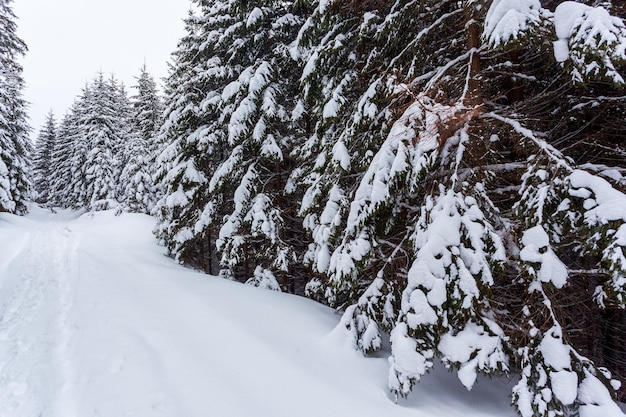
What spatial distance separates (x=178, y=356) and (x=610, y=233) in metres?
4.71

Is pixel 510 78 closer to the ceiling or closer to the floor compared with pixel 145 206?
closer to the ceiling

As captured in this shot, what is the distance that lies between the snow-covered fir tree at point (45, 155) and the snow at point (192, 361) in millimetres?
48656

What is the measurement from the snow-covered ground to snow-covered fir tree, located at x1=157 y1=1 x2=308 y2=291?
2.25 metres

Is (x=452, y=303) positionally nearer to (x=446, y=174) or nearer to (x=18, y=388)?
(x=446, y=174)

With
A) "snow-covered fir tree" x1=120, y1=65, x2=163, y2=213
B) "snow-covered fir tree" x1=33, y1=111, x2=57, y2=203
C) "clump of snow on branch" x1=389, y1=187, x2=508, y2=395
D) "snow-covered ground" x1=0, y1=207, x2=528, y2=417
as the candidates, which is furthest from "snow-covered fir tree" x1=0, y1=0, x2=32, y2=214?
"snow-covered fir tree" x1=33, y1=111, x2=57, y2=203

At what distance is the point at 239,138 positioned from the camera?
29.7 feet

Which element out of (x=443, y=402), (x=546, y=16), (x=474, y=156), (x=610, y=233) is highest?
(x=546, y=16)

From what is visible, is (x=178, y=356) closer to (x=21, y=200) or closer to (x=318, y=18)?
(x=318, y=18)

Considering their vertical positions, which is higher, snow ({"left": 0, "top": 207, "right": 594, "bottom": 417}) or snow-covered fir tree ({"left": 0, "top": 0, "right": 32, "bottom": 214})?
snow-covered fir tree ({"left": 0, "top": 0, "right": 32, "bottom": 214})

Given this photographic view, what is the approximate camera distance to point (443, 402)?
3953 millimetres

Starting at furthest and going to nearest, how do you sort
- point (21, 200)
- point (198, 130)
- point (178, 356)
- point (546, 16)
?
point (21, 200)
point (198, 130)
point (178, 356)
point (546, 16)

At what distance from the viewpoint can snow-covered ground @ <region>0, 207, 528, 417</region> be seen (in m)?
3.49

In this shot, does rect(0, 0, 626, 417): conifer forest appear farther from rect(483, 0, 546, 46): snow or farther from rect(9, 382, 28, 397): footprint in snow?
rect(9, 382, 28, 397): footprint in snow

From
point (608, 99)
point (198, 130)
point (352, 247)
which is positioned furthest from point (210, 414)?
point (198, 130)
